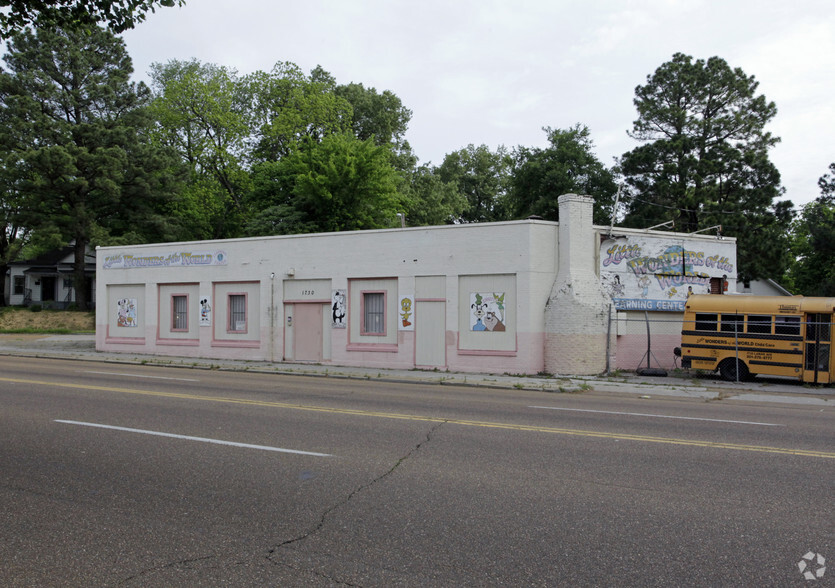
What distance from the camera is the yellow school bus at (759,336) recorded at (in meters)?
17.4

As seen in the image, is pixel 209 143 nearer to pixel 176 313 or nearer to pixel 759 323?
pixel 176 313

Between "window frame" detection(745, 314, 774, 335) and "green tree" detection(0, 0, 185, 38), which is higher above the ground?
"green tree" detection(0, 0, 185, 38)

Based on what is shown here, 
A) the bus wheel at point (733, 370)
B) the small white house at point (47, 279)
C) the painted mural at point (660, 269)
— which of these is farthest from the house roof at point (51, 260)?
the bus wheel at point (733, 370)

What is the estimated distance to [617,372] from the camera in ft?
65.1

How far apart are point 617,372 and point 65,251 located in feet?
158

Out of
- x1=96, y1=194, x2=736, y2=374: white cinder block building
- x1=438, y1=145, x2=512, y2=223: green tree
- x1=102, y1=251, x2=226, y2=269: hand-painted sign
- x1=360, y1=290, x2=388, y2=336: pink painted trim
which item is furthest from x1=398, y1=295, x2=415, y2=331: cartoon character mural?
x1=438, y1=145, x2=512, y2=223: green tree

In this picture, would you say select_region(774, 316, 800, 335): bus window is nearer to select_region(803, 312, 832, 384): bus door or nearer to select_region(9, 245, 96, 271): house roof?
select_region(803, 312, 832, 384): bus door

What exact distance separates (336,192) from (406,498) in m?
27.9

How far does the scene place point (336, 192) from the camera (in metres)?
32.6

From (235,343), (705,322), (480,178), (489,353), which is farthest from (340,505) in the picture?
(480,178)

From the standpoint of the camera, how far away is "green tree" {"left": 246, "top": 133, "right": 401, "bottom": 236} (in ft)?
104

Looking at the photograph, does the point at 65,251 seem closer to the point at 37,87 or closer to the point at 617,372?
the point at 37,87

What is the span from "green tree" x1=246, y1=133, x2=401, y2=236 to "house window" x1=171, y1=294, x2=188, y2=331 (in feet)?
30.0

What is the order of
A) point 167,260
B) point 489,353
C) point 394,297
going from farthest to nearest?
point 167,260, point 394,297, point 489,353
